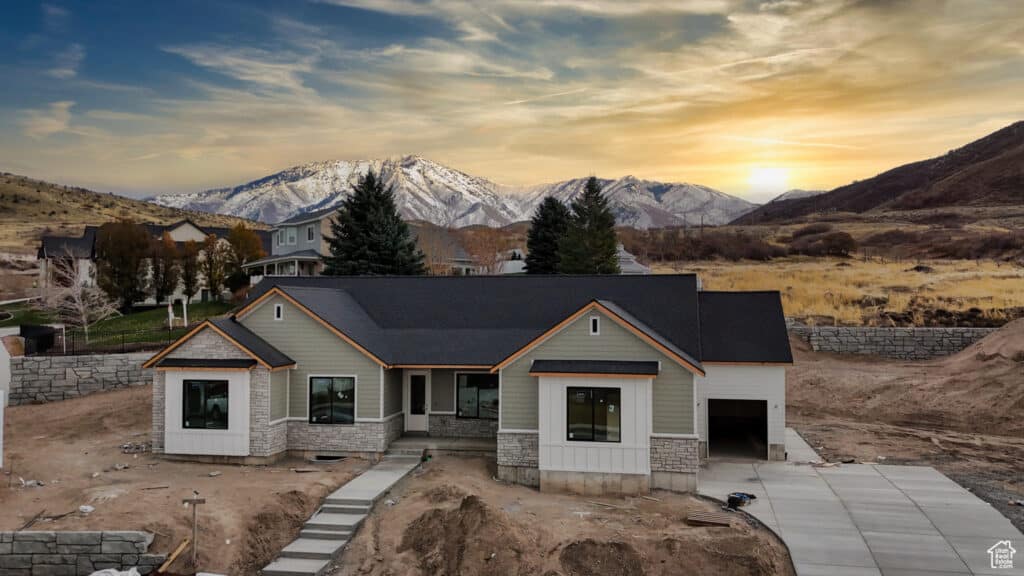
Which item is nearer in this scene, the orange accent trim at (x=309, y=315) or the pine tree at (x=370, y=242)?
the orange accent trim at (x=309, y=315)

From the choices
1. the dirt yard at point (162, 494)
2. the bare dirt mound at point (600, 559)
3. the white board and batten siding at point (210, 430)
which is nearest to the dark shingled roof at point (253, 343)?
the white board and batten siding at point (210, 430)

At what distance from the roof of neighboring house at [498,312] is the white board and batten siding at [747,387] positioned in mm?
386

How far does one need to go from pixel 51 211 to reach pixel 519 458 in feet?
389

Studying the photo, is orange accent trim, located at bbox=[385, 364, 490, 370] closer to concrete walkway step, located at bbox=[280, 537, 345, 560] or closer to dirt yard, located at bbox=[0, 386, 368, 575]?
dirt yard, located at bbox=[0, 386, 368, 575]

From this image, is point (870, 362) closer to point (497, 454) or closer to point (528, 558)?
point (497, 454)

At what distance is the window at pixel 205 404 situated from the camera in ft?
66.3

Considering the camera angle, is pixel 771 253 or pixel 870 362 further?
pixel 771 253

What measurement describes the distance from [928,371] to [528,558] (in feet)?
85.1

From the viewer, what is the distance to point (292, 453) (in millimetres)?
21156

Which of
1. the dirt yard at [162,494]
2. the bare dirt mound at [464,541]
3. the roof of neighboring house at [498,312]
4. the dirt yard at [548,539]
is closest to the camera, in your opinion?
the dirt yard at [548,539]

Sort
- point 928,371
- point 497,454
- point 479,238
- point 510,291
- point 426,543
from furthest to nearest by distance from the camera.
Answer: point 479,238
point 928,371
point 510,291
point 497,454
point 426,543

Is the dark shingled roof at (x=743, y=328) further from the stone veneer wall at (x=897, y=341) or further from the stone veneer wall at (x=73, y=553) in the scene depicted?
the stone veneer wall at (x=897, y=341)

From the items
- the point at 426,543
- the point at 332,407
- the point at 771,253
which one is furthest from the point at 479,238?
the point at 426,543

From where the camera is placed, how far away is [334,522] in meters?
16.0
